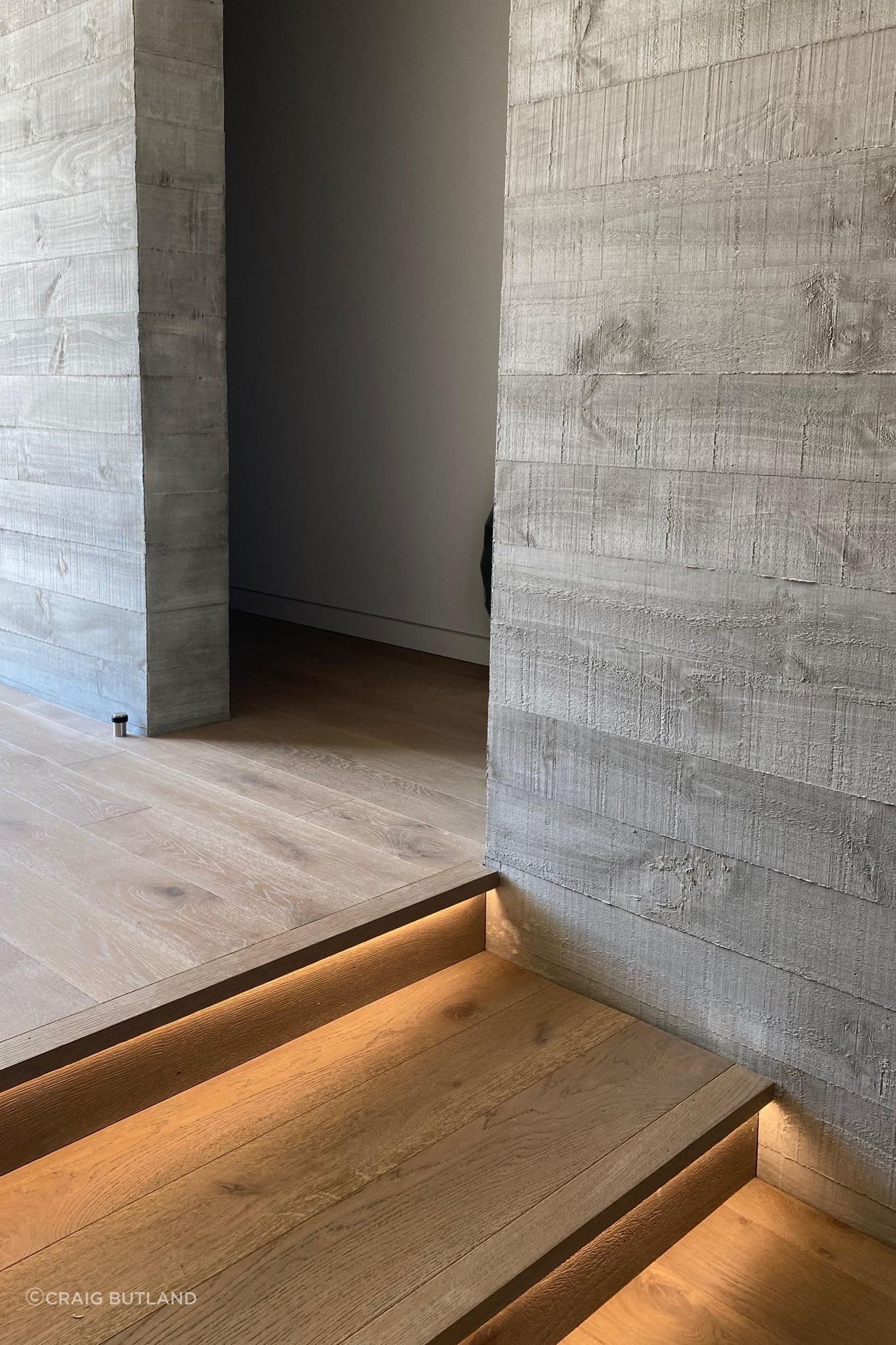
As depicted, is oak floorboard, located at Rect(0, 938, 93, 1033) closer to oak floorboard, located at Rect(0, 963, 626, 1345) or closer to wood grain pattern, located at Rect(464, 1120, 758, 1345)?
oak floorboard, located at Rect(0, 963, 626, 1345)

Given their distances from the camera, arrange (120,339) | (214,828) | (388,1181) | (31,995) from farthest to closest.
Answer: (120,339), (214,828), (31,995), (388,1181)

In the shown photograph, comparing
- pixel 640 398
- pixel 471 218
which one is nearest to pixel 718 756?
pixel 640 398

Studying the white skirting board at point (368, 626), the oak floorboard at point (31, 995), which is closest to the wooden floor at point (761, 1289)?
the oak floorboard at point (31, 995)

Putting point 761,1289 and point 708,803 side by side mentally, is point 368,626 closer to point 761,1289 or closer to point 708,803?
point 708,803

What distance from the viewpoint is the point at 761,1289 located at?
1595mm

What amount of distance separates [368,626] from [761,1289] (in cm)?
281

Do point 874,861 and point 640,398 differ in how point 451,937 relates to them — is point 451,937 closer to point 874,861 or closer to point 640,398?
point 874,861

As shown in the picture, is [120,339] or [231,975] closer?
[231,975]

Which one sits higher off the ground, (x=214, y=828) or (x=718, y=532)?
(x=718, y=532)

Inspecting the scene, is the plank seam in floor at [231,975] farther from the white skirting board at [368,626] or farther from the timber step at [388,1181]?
the white skirting board at [368,626]

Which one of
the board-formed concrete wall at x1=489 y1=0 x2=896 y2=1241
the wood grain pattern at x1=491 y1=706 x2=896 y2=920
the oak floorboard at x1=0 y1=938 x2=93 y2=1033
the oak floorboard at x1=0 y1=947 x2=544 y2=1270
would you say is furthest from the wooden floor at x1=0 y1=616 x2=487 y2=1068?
the board-formed concrete wall at x1=489 y1=0 x2=896 y2=1241

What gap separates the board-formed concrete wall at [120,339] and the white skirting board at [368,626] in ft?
3.24

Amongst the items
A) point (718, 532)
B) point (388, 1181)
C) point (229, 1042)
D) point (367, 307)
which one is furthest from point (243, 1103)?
point (367, 307)

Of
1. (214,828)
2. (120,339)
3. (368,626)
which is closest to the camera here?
(214,828)
